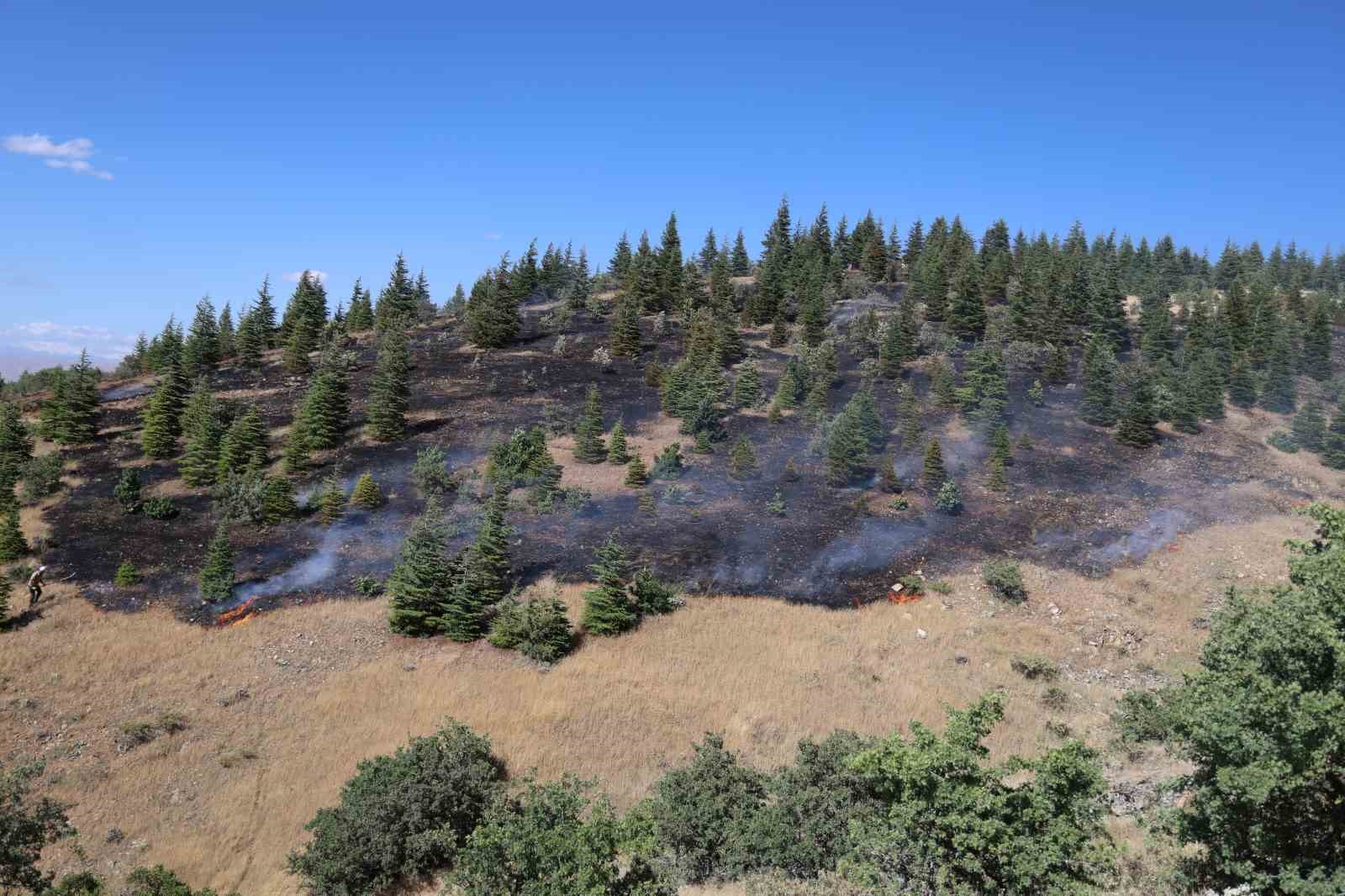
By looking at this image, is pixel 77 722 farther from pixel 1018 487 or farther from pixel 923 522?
pixel 1018 487

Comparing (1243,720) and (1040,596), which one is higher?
(1243,720)

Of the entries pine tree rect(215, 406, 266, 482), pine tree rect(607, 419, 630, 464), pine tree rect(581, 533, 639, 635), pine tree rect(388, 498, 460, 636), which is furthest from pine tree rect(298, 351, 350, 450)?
pine tree rect(581, 533, 639, 635)

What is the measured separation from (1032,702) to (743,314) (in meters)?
51.3

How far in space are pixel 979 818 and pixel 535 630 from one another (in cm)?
1608

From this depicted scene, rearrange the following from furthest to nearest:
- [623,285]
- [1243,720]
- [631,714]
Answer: [623,285] → [631,714] → [1243,720]

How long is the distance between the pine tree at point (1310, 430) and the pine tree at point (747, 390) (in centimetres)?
3345

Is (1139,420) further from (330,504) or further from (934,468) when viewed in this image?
(330,504)

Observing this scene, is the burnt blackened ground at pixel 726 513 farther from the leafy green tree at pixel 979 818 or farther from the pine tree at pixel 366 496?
the leafy green tree at pixel 979 818

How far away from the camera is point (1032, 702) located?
914 inches

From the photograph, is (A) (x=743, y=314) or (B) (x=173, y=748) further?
(A) (x=743, y=314)

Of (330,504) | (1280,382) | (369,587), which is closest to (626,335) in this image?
(330,504)

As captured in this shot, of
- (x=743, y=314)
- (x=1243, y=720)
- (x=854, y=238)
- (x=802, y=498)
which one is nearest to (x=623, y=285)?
(x=743, y=314)

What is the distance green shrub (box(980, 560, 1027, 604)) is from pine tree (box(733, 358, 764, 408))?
76.0 feet

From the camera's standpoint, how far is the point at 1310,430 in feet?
148
